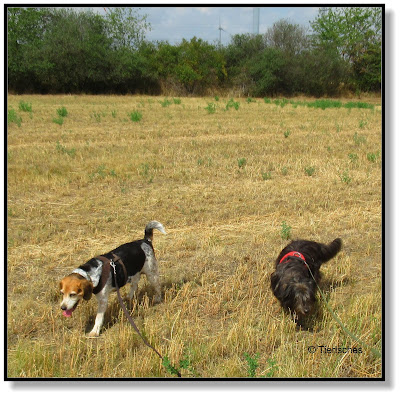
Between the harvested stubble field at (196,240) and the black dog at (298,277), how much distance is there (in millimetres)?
186

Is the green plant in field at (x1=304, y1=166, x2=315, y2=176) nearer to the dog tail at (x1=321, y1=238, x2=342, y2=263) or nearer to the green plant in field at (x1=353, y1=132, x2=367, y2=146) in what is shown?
the green plant in field at (x1=353, y1=132, x2=367, y2=146)

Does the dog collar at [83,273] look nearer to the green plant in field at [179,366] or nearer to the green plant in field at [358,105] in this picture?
the green plant in field at [179,366]

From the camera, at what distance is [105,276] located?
374 cm

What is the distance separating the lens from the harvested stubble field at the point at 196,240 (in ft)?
11.0

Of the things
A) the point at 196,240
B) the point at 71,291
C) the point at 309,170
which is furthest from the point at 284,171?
the point at 71,291

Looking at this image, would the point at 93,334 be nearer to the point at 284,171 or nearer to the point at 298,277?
the point at 298,277

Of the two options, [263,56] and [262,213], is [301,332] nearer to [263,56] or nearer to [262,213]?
[262,213]

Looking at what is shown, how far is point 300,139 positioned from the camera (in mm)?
14609

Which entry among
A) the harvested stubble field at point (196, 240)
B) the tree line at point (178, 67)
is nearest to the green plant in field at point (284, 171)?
the harvested stubble field at point (196, 240)

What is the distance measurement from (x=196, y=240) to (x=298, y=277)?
97.6 inches

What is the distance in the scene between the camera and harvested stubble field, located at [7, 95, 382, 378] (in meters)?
3.35

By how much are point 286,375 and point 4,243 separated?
2.32 m

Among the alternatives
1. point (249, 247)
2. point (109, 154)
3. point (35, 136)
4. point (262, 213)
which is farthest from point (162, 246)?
point (35, 136)

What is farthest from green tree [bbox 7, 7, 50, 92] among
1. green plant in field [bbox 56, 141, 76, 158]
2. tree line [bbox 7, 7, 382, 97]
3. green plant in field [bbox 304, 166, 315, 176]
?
green plant in field [bbox 304, 166, 315, 176]
